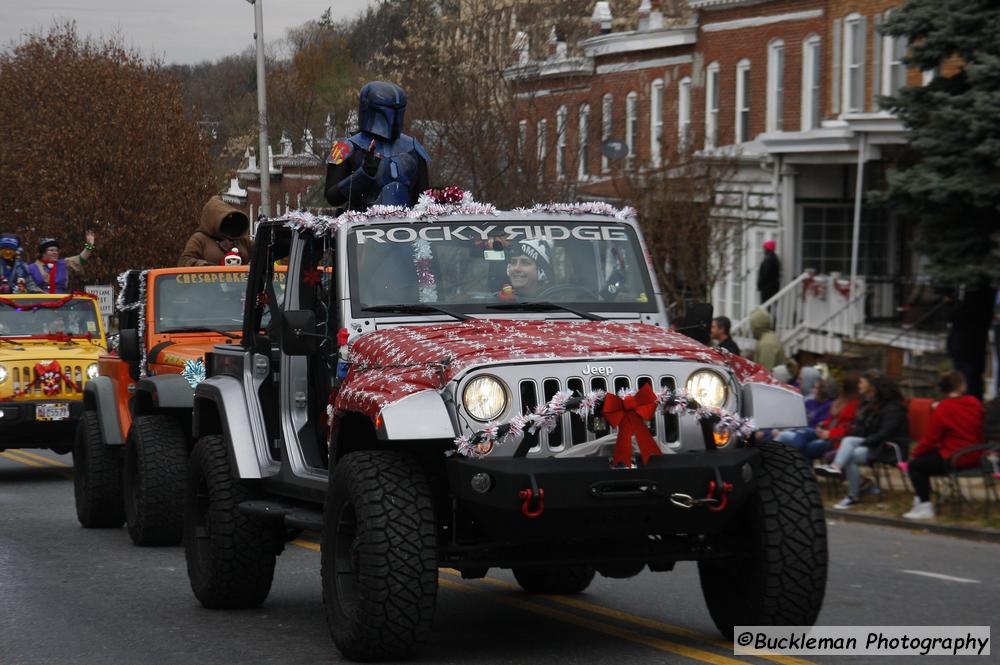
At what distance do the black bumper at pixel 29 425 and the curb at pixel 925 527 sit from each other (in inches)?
306

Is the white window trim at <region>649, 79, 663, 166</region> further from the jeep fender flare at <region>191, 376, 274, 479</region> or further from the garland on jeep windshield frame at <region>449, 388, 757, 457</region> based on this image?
the garland on jeep windshield frame at <region>449, 388, 757, 457</region>

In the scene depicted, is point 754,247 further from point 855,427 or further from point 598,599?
point 598,599

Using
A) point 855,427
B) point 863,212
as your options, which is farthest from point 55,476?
point 863,212

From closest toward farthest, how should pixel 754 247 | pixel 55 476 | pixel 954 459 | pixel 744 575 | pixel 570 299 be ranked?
1. pixel 744 575
2. pixel 570 299
3. pixel 954 459
4. pixel 55 476
5. pixel 754 247

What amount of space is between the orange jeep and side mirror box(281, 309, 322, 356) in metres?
3.77

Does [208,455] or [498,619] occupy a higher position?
[208,455]

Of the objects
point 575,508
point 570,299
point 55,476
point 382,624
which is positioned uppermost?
point 570,299

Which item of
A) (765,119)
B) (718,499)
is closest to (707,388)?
(718,499)

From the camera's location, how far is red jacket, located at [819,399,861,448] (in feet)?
56.1

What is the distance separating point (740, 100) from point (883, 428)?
19789 mm

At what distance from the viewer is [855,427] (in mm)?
16797

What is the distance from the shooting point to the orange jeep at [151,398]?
1259cm

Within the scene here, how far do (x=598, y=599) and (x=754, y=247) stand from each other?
80.1 ft

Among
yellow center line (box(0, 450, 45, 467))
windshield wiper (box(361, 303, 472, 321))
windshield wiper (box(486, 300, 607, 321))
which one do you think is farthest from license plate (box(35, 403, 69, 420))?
windshield wiper (box(486, 300, 607, 321))
